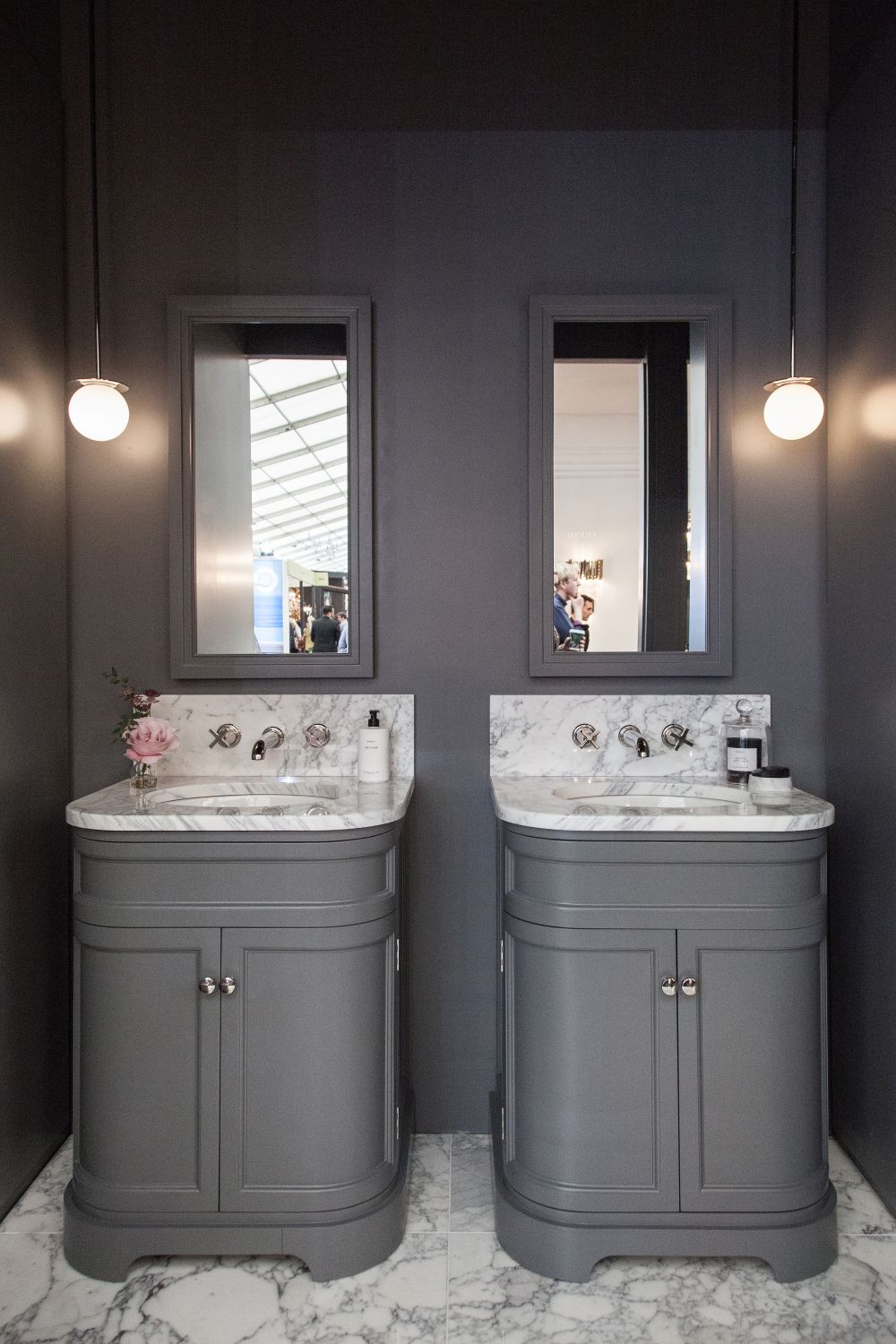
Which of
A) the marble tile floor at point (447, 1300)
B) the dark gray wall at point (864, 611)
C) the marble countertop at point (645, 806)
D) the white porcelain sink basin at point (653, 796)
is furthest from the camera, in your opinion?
the white porcelain sink basin at point (653, 796)

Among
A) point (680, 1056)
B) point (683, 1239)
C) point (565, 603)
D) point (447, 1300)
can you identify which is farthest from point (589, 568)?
point (447, 1300)

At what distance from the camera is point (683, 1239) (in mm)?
1582

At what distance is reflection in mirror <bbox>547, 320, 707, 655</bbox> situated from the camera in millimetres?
2070

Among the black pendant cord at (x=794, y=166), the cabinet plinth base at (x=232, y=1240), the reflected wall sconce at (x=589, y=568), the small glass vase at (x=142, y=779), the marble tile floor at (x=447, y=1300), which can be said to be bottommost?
the marble tile floor at (x=447, y=1300)

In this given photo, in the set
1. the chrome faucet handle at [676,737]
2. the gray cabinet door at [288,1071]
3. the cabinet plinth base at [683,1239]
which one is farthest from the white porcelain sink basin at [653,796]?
the cabinet plinth base at [683,1239]

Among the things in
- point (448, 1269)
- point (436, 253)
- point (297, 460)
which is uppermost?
point (436, 253)

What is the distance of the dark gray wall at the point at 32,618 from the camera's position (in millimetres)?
1795

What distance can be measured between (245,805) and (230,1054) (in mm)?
580

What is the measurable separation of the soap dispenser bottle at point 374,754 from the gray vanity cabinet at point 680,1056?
1.73 ft

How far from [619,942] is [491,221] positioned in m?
1.77

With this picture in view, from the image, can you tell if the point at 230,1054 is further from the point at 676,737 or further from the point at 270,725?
the point at 676,737

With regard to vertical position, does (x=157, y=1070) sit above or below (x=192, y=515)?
below

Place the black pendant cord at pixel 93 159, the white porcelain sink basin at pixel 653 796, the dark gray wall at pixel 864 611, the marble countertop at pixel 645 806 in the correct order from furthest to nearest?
the black pendant cord at pixel 93 159
the white porcelain sink basin at pixel 653 796
the dark gray wall at pixel 864 611
the marble countertop at pixel 645 806

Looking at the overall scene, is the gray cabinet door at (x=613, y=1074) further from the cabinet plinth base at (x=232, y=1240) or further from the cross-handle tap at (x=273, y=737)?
the cross-handle tap at (x=273, y=737)
